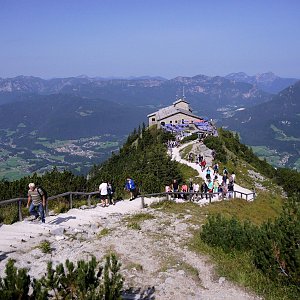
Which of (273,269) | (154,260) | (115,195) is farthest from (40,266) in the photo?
(115,195)

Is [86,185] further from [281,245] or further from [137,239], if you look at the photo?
[281,245]

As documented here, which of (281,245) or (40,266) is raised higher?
(281,245)

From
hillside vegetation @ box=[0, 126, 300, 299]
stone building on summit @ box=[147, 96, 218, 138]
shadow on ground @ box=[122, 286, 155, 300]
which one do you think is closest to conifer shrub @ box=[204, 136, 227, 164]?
stone building on summit @ box=[147, 96, 218, 138]

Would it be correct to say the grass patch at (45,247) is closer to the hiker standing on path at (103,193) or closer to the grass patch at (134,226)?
the grass patch at (134,226)

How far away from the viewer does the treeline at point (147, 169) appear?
27.1 metres

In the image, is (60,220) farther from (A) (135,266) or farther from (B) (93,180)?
(B) (93,180)

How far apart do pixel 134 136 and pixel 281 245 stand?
7152cm

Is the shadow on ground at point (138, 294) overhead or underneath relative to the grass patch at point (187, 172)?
overhead

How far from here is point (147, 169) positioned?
139ft

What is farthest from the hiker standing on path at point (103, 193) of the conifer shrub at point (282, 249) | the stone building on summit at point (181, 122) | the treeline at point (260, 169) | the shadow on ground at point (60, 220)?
the stone building on summit at point (181, 122)

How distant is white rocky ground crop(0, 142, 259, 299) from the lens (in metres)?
10.1

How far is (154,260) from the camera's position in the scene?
11.9 m

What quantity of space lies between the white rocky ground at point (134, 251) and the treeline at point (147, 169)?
26.9 feet

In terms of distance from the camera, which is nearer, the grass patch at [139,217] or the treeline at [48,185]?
the grass patch at [139,217]
